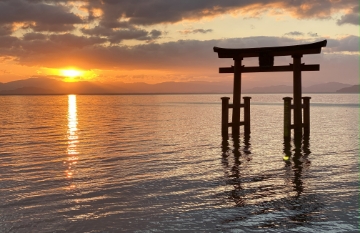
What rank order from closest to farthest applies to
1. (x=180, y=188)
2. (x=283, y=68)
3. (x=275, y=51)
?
1. (x=180, y=188)
2. (x=275, y=51)
3. (x=283, y=68)

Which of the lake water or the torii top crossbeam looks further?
the torii top crossbeam

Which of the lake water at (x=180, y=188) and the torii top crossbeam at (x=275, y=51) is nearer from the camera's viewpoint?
the lake water at (x=180, y=188)

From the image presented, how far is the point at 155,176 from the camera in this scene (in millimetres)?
9805

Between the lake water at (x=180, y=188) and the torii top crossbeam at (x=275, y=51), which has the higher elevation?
the torii top crossbeam at (x=275, y=51)

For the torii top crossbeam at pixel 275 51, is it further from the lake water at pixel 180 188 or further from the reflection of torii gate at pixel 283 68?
the lake water at pixel 180 188

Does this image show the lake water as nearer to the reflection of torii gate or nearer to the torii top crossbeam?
the reflection of torii gate

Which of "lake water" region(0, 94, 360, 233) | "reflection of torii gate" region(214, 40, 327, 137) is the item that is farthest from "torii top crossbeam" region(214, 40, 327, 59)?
"lake water" region(0, 94, 360, 233)

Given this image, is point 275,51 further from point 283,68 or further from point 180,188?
point 180,188

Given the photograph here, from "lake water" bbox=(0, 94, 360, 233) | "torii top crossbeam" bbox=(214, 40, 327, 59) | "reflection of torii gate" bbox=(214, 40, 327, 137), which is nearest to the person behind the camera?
"lake water" bbox=(0, 94, 360, 233)

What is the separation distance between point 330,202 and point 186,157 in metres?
6.17

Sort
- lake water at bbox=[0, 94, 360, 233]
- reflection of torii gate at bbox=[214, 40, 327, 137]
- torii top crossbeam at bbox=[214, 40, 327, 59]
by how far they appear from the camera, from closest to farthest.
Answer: lake water at bbox=[0, 94, 360, 233] < torii top crossbeam at bbox=[214, 40, 327, 59] < reflection of torii gate at bbox=[214, 40, 327, 137]

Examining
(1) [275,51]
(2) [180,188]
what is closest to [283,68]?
(1) [275,51]

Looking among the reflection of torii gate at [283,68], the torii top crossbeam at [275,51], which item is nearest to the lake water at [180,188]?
the reflection of torii gate at [283,68]

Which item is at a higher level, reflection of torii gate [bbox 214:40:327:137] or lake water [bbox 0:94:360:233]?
reflection of torii gate [bbox 214:40:327:137]
